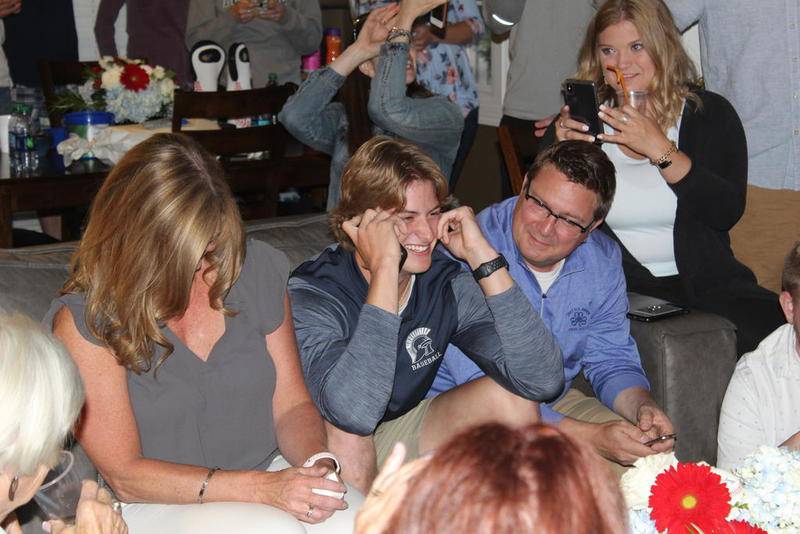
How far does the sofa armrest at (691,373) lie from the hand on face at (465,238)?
→ 1.64 ft

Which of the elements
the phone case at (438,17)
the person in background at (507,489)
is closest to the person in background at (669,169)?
the phone case at (438,17)

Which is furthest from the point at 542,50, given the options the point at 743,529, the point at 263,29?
the point at 743,529

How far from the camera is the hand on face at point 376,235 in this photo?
77.7 inches

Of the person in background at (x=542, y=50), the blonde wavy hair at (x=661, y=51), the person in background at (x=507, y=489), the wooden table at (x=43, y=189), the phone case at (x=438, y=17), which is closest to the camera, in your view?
the person in background at (x=507, y=489)

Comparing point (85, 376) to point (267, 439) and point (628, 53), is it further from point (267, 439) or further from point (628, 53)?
point (628, 53)

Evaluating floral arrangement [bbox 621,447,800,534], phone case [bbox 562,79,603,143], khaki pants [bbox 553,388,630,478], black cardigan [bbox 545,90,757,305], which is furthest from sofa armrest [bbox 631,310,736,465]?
floral arrangement [bbox 621,447,800,534]

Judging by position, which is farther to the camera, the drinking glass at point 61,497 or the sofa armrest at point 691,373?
the sofa armrest at point 691,373

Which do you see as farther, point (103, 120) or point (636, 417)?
point (103, 120)

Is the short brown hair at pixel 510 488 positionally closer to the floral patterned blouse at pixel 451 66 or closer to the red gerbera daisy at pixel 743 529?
the red gerbera daisy at pixel 743 529

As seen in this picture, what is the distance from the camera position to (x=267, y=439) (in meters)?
1.98

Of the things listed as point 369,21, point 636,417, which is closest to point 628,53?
point 369,21

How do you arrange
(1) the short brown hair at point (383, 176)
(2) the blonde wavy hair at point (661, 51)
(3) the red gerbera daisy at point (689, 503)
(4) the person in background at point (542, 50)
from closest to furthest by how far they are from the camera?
(3) the red gerbera daisy at point (689, 503) → (1) the short brown hair at point (383, 176) → (2) the blonde wavy hair at point (661, 51) → (4) the person in background at point (542, 50)

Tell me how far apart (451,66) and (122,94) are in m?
1.32

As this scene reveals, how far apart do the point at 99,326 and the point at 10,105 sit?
2886 millimetres
